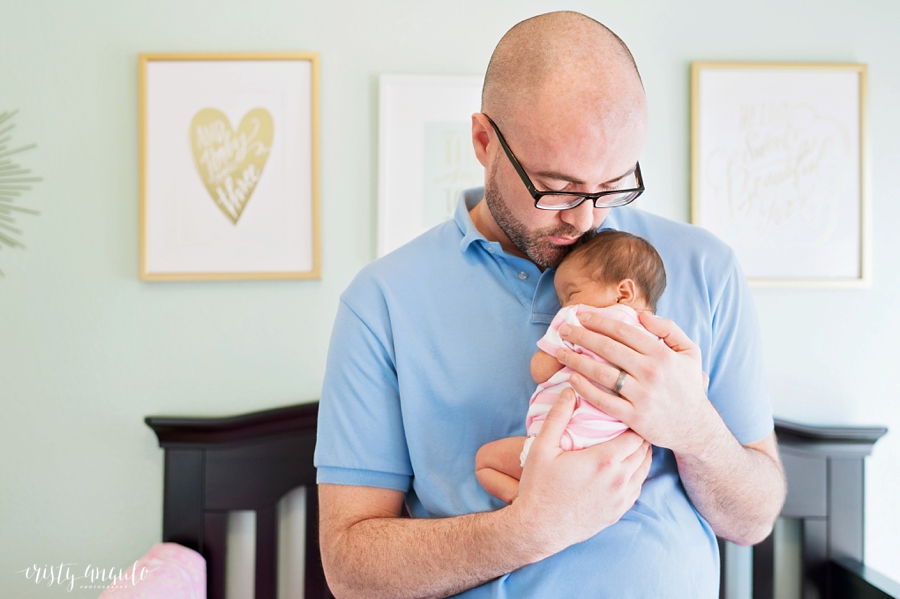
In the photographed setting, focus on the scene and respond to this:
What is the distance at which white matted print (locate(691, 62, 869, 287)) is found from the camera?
5.98 ft

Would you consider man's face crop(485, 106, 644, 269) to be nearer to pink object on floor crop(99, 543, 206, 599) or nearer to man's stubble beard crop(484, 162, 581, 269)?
man's stubble beard crop(484, 162, 581, 269)

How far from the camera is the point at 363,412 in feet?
3.70

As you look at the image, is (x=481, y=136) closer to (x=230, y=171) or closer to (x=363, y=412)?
(x=363, y=412)

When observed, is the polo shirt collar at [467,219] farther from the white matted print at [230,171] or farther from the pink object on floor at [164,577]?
the pink object on floor at [164,577]

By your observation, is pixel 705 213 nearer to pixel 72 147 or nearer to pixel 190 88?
pixel 190 88

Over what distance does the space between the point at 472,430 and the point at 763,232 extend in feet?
3.94

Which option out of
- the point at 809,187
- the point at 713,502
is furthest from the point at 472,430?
the point at 809,187

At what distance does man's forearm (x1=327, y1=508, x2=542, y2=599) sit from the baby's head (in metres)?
0.36

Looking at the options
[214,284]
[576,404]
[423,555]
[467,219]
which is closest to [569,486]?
[576,404]

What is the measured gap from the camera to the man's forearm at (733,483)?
1.00m

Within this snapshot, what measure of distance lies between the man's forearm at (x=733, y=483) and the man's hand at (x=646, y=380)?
0.17ft

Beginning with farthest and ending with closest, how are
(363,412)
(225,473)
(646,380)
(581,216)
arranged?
(225,473) < (363,412) < (581,216) < (646,380)

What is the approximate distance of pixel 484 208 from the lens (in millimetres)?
1253

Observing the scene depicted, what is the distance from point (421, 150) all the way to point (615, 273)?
95cm
